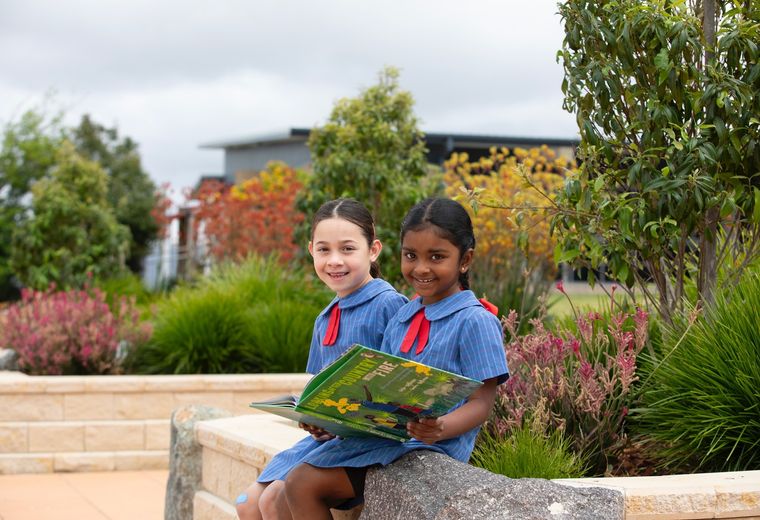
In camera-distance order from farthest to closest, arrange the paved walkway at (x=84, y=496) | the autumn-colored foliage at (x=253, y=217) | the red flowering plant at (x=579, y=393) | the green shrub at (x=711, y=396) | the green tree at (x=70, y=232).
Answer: the autumn-colored foliage at (x=253, y=217) < the green tree at (x=70, y=232) < the paved walkway at (x=84, y=496) < the red flowering plant at (x=579, y=393) < the green shrub at (x=711, y=396)

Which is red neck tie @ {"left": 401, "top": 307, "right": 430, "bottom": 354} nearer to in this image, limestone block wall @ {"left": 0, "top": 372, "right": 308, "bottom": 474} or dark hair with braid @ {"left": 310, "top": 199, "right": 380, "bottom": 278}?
dark hair with braid @ {"left": 310, "top": 199, "right": 380, "bottom": 278}

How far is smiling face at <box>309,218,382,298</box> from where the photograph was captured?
13.3 ft

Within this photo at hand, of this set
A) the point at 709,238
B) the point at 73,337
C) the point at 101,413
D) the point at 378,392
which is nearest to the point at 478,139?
the point at 73,337

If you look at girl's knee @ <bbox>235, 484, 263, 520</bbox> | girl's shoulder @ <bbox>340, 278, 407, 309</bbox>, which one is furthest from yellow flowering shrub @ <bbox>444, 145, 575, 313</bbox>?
girl's knee @ <bbox>235, 484, 263, 520</bbox>

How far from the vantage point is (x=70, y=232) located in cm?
1513

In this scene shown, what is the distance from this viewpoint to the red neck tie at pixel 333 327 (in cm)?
404

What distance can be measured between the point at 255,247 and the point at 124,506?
32.5 feet

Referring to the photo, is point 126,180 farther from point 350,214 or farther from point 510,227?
point 350,214

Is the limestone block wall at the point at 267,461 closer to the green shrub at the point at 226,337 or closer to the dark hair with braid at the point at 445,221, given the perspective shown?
the dark hair with braid at the point at 445,221

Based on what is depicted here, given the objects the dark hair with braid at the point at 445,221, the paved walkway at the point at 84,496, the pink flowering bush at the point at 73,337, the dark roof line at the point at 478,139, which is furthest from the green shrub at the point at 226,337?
the dark roof line at the point at 478,139

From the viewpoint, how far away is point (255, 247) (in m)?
16.7

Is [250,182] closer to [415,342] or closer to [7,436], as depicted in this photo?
[7,436]

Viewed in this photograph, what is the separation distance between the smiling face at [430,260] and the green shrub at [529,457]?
0.89 metres

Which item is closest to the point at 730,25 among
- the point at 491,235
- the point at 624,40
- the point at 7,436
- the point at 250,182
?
the point at 624,40
